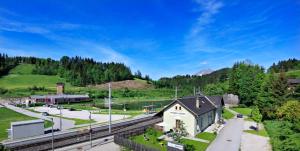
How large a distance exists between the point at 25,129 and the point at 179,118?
23639 millimetres

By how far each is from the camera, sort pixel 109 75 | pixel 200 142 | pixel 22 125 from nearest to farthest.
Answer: pixel 200 142
pixel 22 125
pixel 109 75

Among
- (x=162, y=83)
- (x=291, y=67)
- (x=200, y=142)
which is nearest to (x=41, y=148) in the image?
(x=200, y=142)

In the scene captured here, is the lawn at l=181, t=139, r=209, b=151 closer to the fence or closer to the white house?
the white house

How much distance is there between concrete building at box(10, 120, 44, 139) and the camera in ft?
107

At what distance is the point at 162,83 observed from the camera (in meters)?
177

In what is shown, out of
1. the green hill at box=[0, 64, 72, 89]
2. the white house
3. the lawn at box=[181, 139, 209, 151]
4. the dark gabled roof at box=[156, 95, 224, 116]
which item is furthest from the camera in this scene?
the green hill at box=[0, 64, 72, 89]

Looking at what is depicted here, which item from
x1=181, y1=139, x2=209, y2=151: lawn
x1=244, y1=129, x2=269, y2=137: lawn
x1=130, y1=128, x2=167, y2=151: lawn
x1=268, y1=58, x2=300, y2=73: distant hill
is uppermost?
x1=268, y1=58, x2=300, y2=73: distant hill

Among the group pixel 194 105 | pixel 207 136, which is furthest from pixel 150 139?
pixel 194 105

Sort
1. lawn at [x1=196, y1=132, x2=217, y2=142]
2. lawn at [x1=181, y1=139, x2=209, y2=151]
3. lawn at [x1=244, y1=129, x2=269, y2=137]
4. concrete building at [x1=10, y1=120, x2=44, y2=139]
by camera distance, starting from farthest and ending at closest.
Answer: lawn at [x1=244, y1=129, x2=269, y2=137] → lawn at [x1=196, y1=132, x2=217, y2=142] → concrete building at [x1=10, y1=120, x2=44, y2=139] → lawn at [x1=181, y1=139, x2=209, y2=151]

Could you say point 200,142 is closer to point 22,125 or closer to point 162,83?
point 22,125

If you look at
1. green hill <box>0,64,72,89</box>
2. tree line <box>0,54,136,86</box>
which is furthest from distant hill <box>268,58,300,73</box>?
green hill <box>0,64,72,89</box>

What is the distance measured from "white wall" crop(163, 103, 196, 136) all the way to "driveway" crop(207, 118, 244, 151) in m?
4.07

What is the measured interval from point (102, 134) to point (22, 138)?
1158 centimetres

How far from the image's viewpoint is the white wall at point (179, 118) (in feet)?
116
